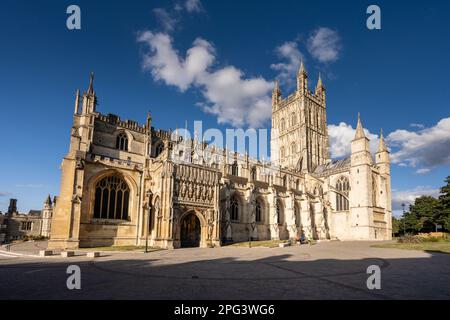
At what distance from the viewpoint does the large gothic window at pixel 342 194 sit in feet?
179

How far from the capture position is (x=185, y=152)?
45.8 m

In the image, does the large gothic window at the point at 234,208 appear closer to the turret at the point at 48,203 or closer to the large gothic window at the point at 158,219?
the large gothic window at the point at 158,219

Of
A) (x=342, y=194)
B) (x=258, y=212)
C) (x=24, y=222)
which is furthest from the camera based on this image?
(x=24, y=222)

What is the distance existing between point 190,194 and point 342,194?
34021 mm

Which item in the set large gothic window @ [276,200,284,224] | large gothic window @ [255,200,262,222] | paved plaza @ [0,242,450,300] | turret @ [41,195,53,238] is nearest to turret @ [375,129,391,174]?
large gothic window @ [276,200,284,224]

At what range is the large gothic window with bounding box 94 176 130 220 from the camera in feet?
103

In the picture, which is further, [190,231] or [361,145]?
[361,145]

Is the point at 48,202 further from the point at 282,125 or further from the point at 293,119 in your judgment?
the point at 293,119

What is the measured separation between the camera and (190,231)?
34.1m

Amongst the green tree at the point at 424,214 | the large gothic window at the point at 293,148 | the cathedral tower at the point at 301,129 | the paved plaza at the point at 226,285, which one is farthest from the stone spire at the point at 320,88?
the paved plaza at the point at 226,285

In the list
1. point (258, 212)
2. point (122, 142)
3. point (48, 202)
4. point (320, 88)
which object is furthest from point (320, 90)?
point (48, 202)

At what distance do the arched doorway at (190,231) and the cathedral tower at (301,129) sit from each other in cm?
3827
